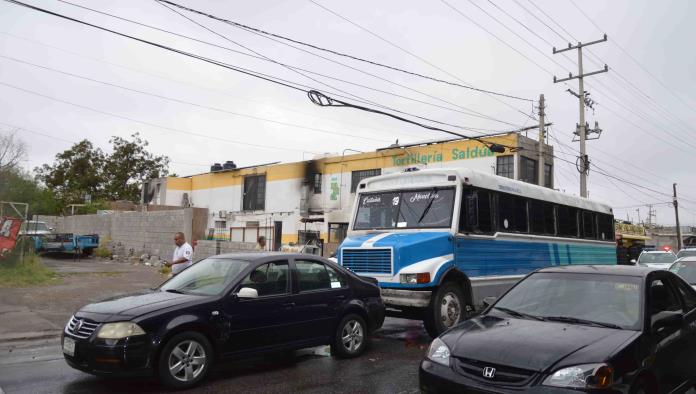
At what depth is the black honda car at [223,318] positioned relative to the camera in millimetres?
5789

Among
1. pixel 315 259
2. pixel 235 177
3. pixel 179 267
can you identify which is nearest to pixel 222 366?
pixel 315 259

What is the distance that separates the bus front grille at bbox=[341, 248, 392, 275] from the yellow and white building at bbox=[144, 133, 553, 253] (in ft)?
54.4

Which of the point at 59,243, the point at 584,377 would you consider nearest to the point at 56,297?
the point at 584,377

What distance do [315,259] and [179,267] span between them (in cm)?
474

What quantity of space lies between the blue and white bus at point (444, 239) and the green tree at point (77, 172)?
192ft

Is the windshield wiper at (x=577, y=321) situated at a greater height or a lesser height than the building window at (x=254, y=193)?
lesser

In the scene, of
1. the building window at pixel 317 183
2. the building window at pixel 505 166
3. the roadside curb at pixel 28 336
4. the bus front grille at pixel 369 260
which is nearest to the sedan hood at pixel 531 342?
the bus front grille at pixel 369 260

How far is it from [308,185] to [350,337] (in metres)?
32.3

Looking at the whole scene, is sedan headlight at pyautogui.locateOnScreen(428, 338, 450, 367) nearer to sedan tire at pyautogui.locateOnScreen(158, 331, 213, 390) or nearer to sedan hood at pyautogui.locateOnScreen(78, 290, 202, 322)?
sedan tire at pyautogui.locateOnScreen(158, 331, 213, 390)

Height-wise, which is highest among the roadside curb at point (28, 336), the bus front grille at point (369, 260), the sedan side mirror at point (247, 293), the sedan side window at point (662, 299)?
the bus front grille at point (369, 260)

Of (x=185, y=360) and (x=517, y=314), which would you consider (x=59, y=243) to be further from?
(x=517, y=314)

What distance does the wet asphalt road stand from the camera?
241 inches

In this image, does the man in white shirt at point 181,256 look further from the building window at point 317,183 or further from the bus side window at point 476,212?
the building window at point 317,183

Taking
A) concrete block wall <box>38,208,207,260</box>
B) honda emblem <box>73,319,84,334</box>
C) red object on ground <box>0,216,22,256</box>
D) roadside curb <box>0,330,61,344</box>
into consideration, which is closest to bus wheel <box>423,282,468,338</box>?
Answer: honda emblem <box>73,319,84,334</box>
